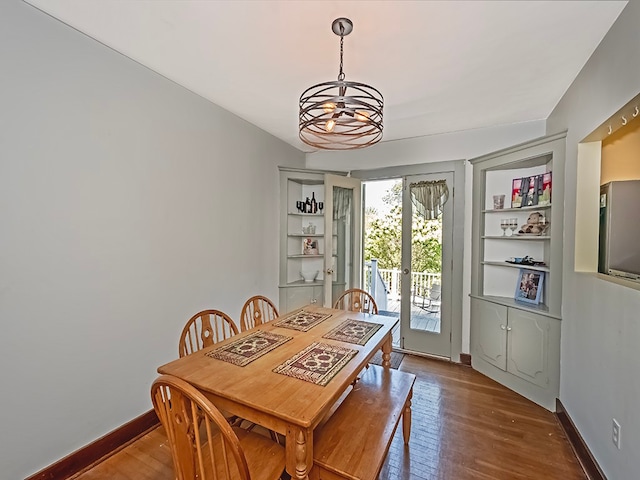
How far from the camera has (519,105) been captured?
2.73 meters

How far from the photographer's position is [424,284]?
142 inches

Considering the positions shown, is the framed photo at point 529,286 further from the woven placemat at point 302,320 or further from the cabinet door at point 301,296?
the cabinet door at point 301,296

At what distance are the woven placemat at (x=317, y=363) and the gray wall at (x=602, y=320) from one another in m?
1.40

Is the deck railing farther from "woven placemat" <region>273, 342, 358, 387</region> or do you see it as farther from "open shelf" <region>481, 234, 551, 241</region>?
"woven placemat" <region>273, 342, 358, 387</region>

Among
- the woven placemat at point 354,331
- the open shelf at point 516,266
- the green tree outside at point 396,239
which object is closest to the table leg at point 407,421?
the woven placemat at point 354,331

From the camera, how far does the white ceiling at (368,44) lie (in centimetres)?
156

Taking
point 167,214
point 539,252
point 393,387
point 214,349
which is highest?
point 167,214

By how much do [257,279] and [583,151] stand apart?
311cm

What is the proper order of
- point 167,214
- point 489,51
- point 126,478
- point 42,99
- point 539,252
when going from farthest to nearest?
point 539,252 < point 167,214 < point 489,51 < point 126,478 < point 42,99

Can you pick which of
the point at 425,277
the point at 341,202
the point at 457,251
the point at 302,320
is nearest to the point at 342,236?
the point at 341,202

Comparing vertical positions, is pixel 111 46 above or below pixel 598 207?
above

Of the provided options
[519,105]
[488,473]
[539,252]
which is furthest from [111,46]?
[539,252]

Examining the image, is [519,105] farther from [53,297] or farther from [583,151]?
[53,297]

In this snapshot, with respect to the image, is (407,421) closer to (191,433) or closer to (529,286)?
(191,433)
